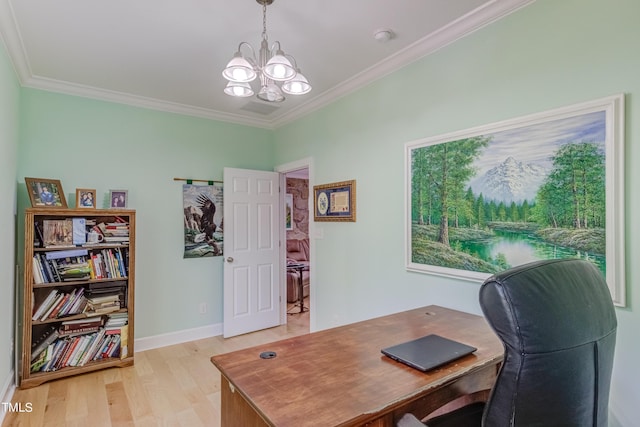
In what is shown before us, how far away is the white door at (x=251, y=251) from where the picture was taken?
374 cm

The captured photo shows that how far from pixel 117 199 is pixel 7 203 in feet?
2.73

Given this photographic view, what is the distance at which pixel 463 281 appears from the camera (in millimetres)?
2141

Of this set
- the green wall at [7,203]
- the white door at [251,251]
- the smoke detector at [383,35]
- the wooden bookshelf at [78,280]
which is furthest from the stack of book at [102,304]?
the smoke detector at [383,35]

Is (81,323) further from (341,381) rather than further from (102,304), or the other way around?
(341,381)

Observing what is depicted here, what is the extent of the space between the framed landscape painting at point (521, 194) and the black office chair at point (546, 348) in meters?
0.93

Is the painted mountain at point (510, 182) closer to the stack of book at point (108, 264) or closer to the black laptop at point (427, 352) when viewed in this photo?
the black laptop at point (427, 352)

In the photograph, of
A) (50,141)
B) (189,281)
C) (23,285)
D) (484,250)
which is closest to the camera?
(484,250)

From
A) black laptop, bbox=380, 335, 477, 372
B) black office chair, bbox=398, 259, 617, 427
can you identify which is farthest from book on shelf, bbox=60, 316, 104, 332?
black office chair, bbox=398, 259, 617, 427

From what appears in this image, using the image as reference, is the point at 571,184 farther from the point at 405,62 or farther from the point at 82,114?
the point at 82,114

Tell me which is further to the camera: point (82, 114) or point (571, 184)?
point (82, 114)

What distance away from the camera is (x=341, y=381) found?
1174mm

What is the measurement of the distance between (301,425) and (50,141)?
338 centimetres

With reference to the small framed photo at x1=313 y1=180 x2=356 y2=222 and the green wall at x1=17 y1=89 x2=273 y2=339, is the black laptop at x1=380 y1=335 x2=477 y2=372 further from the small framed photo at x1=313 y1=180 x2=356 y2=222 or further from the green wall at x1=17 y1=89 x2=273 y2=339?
the green wall at x1=17 y1=89 x2=273 y2=339

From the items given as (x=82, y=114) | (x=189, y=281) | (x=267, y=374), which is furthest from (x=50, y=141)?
(x=267, y=374)
